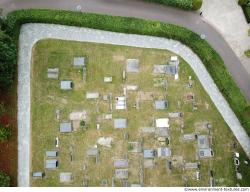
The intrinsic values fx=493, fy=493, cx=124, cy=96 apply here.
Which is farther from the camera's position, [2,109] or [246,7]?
[246,7]

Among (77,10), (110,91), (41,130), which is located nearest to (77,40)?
(77,10)

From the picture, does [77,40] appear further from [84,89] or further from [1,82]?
[1,82]

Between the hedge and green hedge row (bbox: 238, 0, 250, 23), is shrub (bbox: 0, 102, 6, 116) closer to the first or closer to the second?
the hedge

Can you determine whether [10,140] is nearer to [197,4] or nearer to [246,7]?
[197,4]

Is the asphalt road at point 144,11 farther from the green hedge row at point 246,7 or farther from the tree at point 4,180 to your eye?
the tree at point 4,180

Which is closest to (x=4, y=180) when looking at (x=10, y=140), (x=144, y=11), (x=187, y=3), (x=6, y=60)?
(x=10, y=140)
